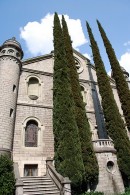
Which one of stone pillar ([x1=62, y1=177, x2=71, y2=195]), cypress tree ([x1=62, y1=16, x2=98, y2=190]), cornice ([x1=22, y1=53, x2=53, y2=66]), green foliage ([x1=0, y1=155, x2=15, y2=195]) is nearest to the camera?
green foliage ([x1=0, y1=155, x2=15, y2=195])

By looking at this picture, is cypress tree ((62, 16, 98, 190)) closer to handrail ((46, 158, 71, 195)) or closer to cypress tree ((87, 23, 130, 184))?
handrail ((46, 158, 71, 195))

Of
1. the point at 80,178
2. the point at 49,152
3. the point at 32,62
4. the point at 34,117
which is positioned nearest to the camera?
the point at 80,178

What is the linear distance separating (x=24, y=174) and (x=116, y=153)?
7660 mm

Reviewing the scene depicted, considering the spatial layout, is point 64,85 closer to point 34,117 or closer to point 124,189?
point 34,117

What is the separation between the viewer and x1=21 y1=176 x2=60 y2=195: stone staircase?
456 inches

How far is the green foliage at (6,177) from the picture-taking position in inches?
441

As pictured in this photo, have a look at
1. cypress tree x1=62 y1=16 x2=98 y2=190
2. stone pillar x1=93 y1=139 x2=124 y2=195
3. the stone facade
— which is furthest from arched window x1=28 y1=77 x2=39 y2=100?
stone pillar x1=93 y1=139 x2=124 y2=195

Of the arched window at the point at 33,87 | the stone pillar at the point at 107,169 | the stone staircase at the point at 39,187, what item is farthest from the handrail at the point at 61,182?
the arched window at the point at 33,87

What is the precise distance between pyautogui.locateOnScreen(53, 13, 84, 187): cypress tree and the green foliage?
10.3 feet

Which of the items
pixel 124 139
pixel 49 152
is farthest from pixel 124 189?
pixel 49 152

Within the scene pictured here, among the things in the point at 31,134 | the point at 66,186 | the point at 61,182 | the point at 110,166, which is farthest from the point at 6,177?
the point at 110,166

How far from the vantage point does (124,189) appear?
47.9 ft

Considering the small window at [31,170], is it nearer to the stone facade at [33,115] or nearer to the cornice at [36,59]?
the stone facade at [33,115]

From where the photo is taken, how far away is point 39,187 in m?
12.2
